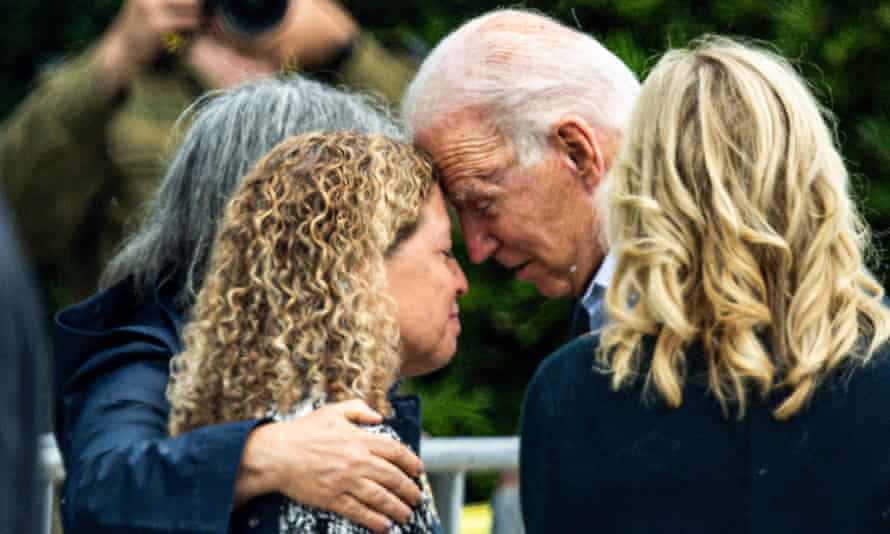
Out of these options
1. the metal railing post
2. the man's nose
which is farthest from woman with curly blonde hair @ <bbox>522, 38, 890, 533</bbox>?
the metal railing post

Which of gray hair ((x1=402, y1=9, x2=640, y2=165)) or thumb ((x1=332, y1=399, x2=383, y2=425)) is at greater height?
gray hair ((x1=402, y1=9, x2=640, y2=165))

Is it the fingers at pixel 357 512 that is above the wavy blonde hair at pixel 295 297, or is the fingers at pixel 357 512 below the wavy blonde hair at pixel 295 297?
below

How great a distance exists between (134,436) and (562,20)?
1974 millimetres

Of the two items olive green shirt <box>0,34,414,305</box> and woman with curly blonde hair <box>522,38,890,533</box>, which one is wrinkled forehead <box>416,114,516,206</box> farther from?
woman with curly blonde hair <box>522,38,890,533</box>

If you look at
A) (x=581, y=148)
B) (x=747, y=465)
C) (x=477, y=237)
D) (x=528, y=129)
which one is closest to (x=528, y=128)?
(x=528, y=129)

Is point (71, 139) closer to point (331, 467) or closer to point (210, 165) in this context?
point (210, 165)

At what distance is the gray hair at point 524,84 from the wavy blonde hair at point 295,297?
1.90 feet

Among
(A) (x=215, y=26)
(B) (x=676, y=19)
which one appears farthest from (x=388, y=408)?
(B) (x=676, y=19)

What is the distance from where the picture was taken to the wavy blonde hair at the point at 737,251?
2322 millimetres

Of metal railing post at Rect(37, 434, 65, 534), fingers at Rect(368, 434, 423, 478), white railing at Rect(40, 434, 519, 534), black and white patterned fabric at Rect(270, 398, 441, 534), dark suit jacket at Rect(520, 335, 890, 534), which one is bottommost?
white railing at Rect(40, 434, 519, 534)

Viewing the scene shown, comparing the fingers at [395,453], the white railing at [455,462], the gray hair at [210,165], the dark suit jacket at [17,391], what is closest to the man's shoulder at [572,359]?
the fingers at [395,453]

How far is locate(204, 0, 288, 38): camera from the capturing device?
3564mm

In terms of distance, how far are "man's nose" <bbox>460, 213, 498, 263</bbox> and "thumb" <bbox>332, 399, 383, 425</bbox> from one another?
0.87 m

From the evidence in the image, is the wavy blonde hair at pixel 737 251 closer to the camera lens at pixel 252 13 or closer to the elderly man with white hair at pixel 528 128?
the elderly man with white hair at pixel 528 128
